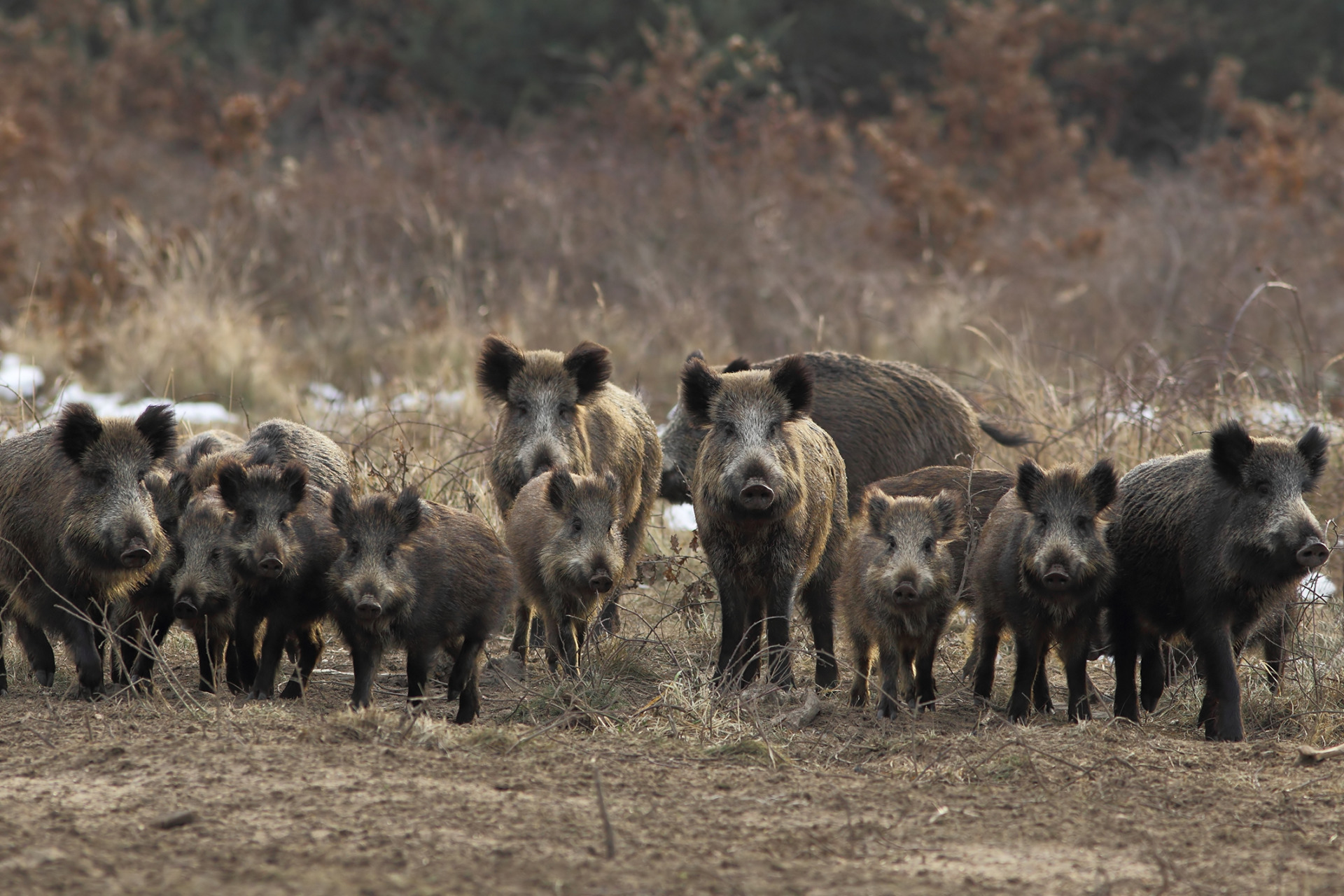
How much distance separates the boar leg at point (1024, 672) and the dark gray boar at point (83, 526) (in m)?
3.31

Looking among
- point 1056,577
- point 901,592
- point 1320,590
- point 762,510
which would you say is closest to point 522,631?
→ point 762,510

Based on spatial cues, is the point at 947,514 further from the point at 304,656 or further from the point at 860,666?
the point at 304,656

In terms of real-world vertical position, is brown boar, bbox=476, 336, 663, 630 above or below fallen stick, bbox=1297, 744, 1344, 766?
above

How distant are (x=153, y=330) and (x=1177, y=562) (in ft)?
34.3

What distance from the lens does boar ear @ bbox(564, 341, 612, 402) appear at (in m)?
7.12

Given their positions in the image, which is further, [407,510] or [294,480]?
[294,480]

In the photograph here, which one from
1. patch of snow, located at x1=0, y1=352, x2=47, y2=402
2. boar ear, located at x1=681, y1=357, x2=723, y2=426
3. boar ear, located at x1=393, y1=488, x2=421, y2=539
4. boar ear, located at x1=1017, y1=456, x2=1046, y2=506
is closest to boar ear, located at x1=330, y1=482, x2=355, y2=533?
boar ear, located at x1=393, y1=488, x2=421, y2=539

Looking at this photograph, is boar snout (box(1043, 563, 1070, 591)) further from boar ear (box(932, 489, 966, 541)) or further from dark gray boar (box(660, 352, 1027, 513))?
dark gray boar (box(660, 352, 1027, 513))

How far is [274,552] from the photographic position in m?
5.48

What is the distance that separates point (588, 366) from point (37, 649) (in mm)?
2749

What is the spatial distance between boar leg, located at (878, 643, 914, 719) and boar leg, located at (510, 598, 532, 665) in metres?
1.72

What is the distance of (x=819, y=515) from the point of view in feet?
21.0

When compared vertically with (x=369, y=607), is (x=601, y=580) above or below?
above

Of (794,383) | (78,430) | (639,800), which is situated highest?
(794,383)
